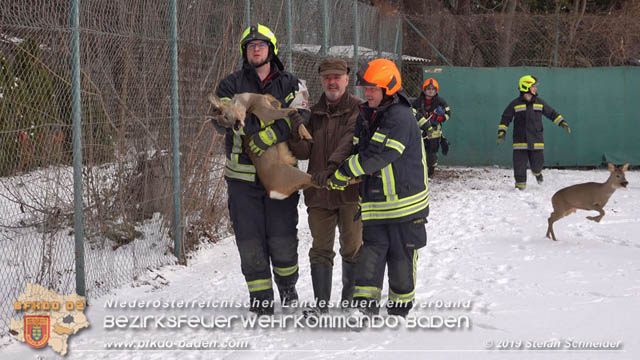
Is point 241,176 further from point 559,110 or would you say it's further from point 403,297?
point 559,110

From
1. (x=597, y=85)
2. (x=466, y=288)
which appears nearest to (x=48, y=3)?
(x=466, y=288)

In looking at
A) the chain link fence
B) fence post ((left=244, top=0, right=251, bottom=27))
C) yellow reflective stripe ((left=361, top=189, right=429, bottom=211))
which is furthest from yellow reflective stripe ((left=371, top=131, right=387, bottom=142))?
Answer: fence post ((left=244, top=0, right=251, bottom=27))

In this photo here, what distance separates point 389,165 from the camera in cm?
461

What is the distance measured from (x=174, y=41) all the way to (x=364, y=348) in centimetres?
364

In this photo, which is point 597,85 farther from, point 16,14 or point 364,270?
point 16,14

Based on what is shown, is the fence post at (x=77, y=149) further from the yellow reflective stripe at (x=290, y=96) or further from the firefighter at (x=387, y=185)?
the firefighter at (x=387, y=185)

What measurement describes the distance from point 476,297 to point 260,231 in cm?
183

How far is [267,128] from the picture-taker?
479cm

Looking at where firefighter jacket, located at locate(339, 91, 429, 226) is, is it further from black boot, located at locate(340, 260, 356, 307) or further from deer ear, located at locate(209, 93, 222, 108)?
deer ear, located at locate(209, 93, 222, 108)

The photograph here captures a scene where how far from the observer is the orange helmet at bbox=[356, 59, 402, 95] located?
4.58 metres

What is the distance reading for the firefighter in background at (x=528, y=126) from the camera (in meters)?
11.5

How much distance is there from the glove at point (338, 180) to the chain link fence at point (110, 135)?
2.11 metres

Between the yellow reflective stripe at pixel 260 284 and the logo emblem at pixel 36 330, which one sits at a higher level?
the yellow reflective stripe at pixel 260 284

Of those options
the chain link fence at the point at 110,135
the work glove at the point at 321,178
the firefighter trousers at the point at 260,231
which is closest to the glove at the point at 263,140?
the firefighter trousers at the point at 260,231
